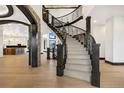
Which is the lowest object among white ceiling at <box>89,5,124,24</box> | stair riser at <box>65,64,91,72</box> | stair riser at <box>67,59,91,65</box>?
stair riser at <box>65,64,91,72</box>

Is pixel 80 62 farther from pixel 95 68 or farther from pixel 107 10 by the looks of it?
pixel 107 10

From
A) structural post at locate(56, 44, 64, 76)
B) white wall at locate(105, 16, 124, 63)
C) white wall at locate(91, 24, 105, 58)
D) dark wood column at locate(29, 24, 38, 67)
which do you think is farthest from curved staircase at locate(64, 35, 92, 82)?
white wall at locate(91, 24, 105, 58)

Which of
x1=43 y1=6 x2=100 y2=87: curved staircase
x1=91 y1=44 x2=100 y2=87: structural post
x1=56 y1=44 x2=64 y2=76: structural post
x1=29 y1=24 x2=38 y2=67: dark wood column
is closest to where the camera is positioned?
x1=91 y1=44 x2=100 y2=87: structural post

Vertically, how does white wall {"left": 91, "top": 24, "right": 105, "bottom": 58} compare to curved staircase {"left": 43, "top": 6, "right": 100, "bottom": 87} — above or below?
above

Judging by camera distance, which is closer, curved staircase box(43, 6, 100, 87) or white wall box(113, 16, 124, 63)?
curved staircase box(43, 6, 100, 87)

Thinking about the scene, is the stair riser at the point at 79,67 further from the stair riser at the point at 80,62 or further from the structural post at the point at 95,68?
the structural post at the point at 95,68

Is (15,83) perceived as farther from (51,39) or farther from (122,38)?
(51,39)

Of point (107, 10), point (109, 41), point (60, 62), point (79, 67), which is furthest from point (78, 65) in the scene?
point (109, 41)

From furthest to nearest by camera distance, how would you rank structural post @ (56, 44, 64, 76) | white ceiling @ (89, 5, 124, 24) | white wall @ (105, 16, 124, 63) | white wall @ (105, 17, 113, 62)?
white wall @ (105, 17, 113, 62) < white wall @ (105, 16, 124, 63) < white ceiling @ (89, 5, 124, 24) < structural post @ (56, 44, 64, 76)

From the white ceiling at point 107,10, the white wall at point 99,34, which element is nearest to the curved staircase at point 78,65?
the white ceiling at point 107,10

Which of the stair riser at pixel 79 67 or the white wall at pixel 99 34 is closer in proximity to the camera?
the stair riser at pixel 79 67

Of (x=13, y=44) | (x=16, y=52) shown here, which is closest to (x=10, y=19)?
(x=16, y=52)

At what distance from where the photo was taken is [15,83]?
5.17 metres

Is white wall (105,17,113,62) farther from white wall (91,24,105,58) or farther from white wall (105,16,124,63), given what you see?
white wall (91,24,105,58)
